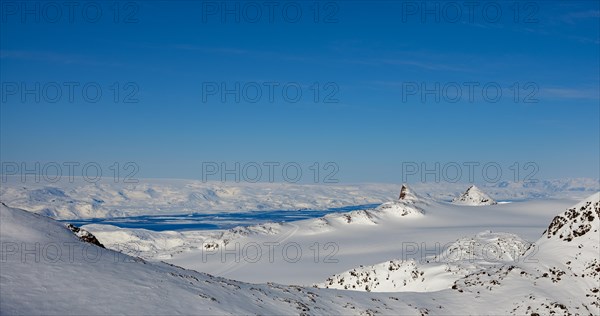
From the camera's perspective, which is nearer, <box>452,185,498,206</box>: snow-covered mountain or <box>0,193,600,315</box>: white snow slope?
<box>0,193,600,315</box>: white snow slope

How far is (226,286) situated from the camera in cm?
2397

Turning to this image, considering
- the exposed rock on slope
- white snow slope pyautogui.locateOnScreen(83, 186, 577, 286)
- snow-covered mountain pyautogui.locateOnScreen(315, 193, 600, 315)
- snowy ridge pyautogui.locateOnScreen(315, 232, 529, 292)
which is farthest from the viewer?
white snow slope pyautogui.locateOnScreen(83, 186, 577, 286)

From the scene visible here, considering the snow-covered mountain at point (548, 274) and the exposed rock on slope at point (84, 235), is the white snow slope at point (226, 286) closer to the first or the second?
the snow-covered mountain at point (548, 274)

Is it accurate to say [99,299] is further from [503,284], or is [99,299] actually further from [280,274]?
[280,274]

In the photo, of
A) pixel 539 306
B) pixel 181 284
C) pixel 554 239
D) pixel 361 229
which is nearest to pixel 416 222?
pixel 361 229

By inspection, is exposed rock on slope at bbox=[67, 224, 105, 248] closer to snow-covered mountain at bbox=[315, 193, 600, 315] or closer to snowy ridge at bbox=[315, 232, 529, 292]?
snow-covered mountain at bbox=[315, 193, 600, 315]

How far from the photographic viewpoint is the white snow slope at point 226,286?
654 inches

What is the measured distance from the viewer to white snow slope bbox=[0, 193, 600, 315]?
654 inches

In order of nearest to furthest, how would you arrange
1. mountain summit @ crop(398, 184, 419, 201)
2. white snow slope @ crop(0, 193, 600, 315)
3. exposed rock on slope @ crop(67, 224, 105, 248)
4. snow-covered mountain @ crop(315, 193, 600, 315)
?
white snow slope @ crop(0, 193, 600, 315)
exposed rock on slope @ crop(67, 224, 105, 248)
snow-covered mountain @ crop(315, 193, 600, 315)
mountain summit @ crop(398, 184, 419, 201)

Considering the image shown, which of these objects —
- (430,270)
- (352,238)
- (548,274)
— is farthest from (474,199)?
(548,274)

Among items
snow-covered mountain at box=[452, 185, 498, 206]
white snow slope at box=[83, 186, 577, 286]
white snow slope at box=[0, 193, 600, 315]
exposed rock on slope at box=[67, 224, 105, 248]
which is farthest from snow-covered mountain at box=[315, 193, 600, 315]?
snow-covered mountain at box=[452, 185, 498, 206]

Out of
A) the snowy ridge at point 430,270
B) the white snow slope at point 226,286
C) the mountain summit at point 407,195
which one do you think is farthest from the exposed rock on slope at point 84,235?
the mountain summit at point 407,195

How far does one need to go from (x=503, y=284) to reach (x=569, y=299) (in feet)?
12.6

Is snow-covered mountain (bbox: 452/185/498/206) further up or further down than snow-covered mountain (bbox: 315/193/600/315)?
further down
